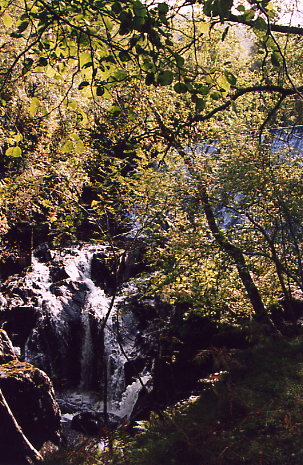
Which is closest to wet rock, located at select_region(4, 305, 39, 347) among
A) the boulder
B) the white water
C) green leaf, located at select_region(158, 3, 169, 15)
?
the white water

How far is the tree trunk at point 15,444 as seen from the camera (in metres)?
6.57

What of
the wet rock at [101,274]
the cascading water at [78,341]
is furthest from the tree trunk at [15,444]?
the wet rock at [101,274]

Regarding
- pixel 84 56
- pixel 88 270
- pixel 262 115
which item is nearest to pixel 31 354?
pixel 88 270

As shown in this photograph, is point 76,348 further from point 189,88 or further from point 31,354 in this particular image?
point 189,88

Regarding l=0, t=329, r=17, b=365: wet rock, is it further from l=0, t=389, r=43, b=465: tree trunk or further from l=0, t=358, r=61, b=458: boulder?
l=0, t=389, r=43, b=465: tree trunk

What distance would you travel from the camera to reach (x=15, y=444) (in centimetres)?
688

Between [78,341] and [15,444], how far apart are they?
4.94 metres

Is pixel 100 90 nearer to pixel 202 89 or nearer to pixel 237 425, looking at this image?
pixel 202 89

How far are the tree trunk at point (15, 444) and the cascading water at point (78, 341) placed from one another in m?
3.50

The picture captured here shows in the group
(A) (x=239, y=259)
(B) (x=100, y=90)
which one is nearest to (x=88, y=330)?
(A) (x=239, y=259)

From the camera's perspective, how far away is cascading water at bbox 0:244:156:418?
10797 mm

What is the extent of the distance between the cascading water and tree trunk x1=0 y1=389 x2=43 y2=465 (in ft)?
11.5

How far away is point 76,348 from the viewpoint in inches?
462

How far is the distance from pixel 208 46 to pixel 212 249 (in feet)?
24.9
